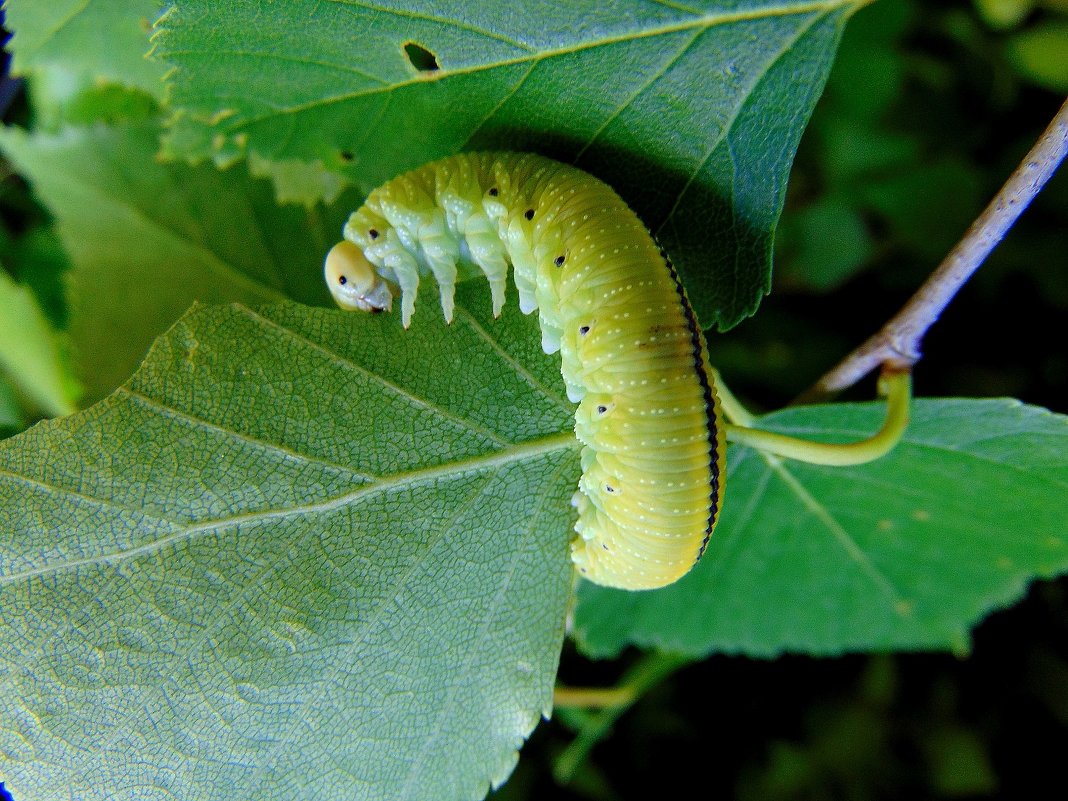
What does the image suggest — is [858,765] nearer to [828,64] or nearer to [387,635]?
[387,635]

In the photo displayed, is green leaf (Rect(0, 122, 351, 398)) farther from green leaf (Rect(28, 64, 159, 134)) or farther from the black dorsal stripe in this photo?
the black dorsal stripe

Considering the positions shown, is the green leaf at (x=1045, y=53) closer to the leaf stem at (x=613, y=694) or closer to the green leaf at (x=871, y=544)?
the green leaf at (x=871, y=544)

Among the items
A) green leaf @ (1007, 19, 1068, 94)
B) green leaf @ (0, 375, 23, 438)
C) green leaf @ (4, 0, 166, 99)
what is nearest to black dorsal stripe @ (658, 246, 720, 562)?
green leaf @ (4, 0, 166, 99)

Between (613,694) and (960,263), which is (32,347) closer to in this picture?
(613,694)

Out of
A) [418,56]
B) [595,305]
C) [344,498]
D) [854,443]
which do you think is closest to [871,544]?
[854,443]

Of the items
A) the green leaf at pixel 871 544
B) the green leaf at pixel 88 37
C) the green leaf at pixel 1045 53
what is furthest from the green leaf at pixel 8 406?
the green leaf at pixel 1045 53

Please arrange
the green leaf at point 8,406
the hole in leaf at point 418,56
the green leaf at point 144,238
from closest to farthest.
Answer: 1. the hole in leaf at point 418,56
2. the green leaf at point 144,238
3. the green leaf at point 8,406
